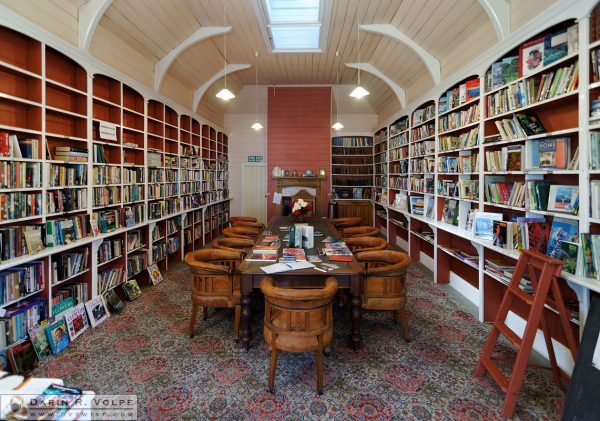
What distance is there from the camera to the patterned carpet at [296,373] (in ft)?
7.13

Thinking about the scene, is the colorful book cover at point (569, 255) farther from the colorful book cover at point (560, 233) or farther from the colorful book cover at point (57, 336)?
the colorful book cover at point (57, 336)

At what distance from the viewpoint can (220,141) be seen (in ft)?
29.1

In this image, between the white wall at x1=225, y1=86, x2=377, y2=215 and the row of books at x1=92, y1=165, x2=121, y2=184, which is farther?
the white wall at x1=225, y1=86, x2=377, y2=215

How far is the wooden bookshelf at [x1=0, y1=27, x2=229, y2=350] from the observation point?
110 inches

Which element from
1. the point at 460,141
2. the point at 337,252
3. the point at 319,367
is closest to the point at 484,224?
the point at 460,141

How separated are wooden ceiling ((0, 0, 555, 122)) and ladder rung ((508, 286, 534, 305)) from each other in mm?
2447

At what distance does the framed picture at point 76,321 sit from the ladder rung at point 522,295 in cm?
401

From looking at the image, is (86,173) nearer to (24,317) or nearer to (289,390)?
(24,317)

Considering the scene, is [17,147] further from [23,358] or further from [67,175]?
[23,358]

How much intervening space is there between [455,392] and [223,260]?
2.48 metres

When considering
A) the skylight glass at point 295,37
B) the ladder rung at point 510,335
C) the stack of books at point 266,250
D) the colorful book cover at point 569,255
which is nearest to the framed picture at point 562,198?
the colorful book cover at point 569,255

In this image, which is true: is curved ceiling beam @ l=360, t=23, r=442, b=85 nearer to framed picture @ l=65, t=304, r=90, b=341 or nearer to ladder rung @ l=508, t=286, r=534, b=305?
ladder rung @ l=508, t=286, r=534, b=305

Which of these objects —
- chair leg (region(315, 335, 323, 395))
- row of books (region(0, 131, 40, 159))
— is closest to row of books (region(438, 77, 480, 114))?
chair leg (region(315, 335, 323, 395))

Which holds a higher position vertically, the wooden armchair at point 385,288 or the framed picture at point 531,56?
the framed picture at point 531,56
